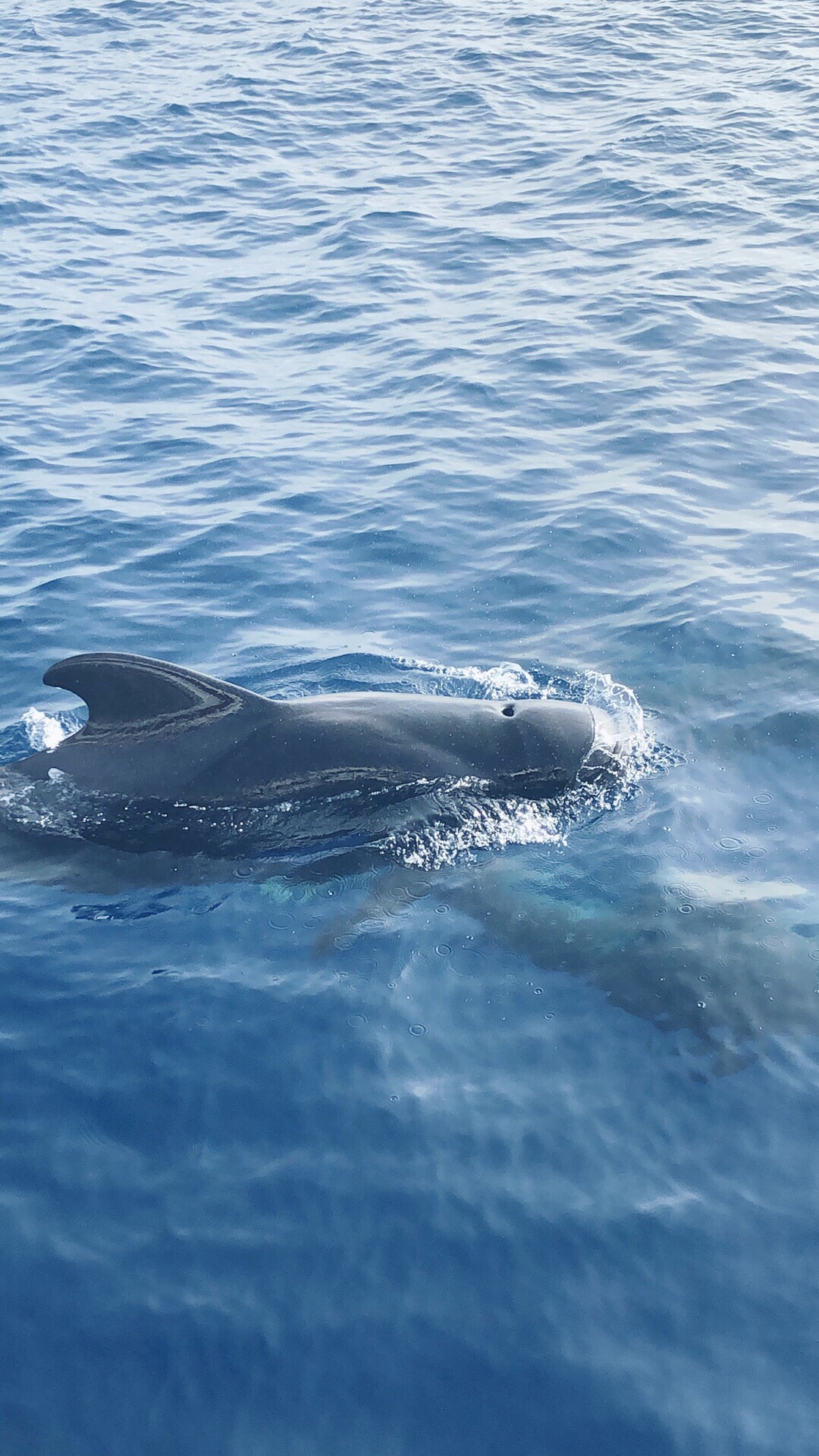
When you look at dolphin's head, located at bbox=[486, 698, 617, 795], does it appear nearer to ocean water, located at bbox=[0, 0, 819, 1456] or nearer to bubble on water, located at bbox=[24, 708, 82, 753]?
ocean water, located at bbox=[0, 0, 819, 1456]

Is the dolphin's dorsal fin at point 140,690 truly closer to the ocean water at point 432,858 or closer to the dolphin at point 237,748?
A: the dolphin at point 237,748

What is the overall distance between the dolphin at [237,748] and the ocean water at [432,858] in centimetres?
50

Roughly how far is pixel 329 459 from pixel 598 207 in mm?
11210

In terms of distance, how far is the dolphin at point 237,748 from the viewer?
1036 centimetres

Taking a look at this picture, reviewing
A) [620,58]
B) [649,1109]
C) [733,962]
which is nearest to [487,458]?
[733,962]

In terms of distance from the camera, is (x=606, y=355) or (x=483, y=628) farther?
(x=606, y=355)

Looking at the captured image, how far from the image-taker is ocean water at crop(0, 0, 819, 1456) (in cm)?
739

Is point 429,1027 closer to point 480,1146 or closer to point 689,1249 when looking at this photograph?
point 480,1146

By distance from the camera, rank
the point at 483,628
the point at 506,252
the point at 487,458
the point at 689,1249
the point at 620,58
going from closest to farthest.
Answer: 1. the point at 689,1249
2. the point at 483,628
3. the point at 487,458
4. the point at 506,252
5. the point at 620,58

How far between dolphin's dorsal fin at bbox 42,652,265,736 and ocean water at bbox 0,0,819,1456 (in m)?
1.09

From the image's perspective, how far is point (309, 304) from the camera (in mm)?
22938

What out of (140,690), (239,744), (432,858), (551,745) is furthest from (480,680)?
(140,690)

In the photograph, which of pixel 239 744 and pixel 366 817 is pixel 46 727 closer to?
pixel 239 744

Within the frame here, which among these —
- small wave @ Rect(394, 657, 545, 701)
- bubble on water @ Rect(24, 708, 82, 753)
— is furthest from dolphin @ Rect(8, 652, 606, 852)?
small wave @ Rect(394, 657, 545, 701)
